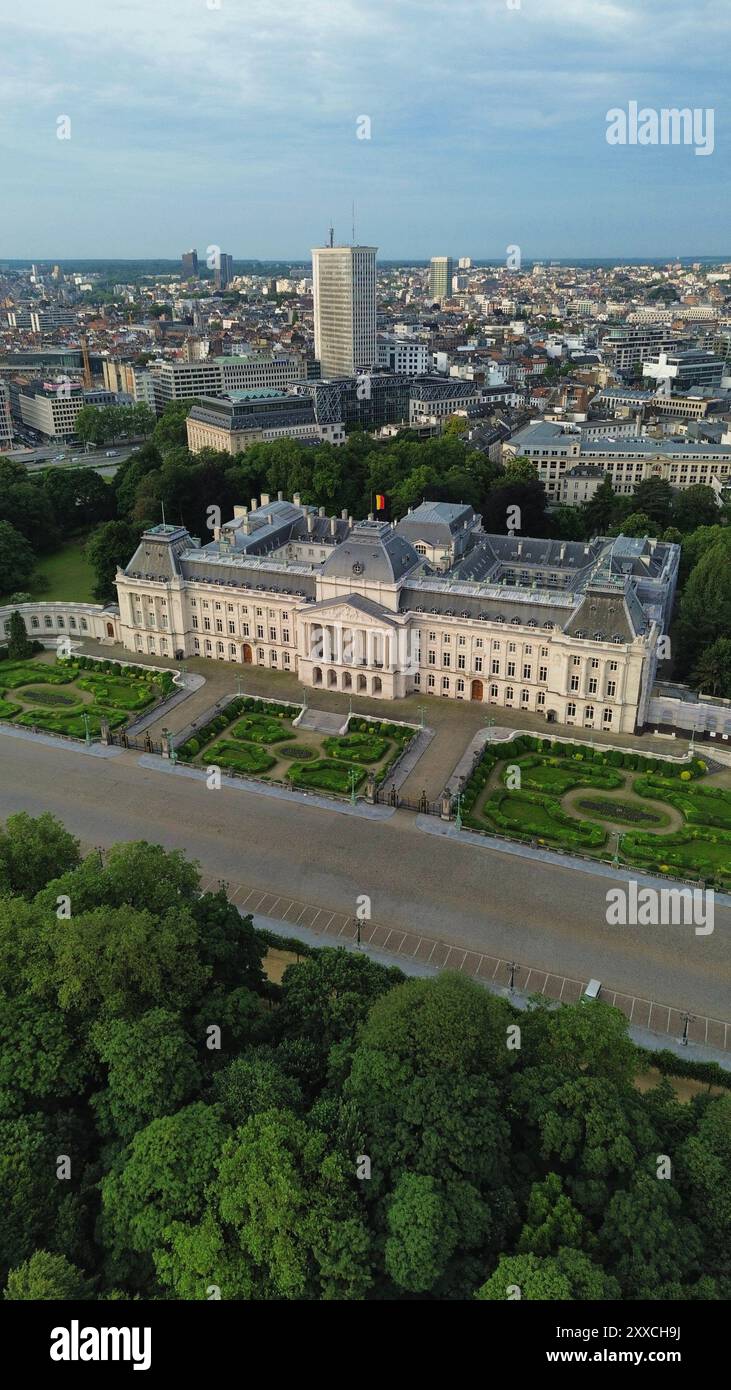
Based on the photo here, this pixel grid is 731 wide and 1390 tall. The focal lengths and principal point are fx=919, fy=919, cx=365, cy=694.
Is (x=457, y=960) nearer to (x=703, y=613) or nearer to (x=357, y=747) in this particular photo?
(x=357, y=747)

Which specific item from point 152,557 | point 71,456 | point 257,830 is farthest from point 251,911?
point 71,456

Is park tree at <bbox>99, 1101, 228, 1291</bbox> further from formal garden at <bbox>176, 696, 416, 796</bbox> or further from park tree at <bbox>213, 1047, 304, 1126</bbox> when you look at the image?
formal garden at <bbox>176, 696, 416, 796</bbox>

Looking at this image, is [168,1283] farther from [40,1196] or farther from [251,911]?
[251,911]

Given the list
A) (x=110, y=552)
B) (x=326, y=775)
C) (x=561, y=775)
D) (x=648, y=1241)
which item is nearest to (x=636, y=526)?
(x=561, y=775)

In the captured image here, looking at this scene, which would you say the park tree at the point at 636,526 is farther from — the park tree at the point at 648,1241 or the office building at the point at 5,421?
the office building at the point at 5,421

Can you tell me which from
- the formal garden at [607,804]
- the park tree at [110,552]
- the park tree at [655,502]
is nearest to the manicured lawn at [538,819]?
the formal garden at [607,804]

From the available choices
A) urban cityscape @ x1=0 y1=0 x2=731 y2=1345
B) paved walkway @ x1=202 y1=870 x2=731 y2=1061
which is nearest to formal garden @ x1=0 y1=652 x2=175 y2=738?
urban cityscape @ x1=0 y1=0 x2=731 y2=1345
